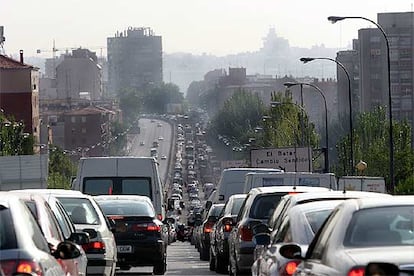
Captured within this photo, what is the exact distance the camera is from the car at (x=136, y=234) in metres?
27.0

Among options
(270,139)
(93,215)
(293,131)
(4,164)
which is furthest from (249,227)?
(270,139)

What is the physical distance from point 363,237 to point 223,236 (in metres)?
17.0

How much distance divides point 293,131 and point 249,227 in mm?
83905

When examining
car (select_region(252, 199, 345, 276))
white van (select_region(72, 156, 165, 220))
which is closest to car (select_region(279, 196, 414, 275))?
car (select_region(252, 199, 345, 276))

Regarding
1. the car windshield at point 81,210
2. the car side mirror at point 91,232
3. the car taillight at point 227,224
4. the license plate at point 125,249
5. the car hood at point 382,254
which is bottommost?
the license plate at point 125,249

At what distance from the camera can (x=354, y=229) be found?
37.4 feet

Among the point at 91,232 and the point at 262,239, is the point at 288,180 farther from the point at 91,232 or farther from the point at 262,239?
the point at 262,239

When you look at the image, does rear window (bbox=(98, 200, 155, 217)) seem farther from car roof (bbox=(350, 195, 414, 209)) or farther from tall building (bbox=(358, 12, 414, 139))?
tall building (bbox=(358, 12, 414, 139))

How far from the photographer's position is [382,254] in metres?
10.7

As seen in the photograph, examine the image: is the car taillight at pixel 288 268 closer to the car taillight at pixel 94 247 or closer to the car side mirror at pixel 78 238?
the car side mirror at pixel 78 238

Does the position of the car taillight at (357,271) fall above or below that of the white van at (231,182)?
above

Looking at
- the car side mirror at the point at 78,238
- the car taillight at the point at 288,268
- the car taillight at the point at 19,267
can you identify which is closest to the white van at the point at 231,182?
the car side mirror at the point at 78,238

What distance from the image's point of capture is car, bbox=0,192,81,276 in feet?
37.8

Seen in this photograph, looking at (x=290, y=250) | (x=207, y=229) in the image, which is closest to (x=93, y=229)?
(x=290, y=250)
